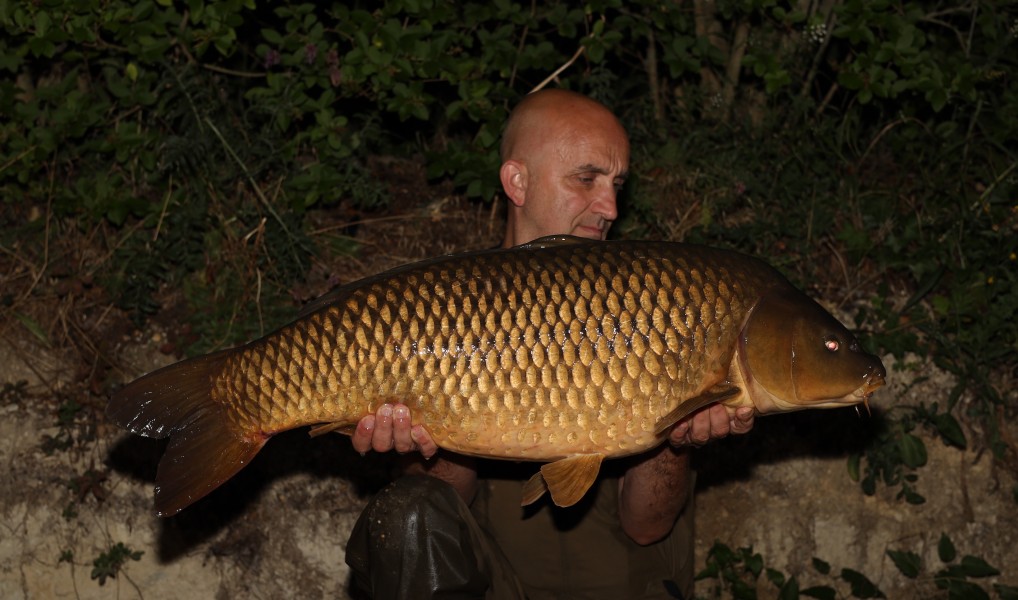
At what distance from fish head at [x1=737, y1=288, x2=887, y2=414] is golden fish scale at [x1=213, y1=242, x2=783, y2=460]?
0.05m

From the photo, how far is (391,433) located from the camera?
228cm

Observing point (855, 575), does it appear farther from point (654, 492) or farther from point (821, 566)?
point (654, 492)

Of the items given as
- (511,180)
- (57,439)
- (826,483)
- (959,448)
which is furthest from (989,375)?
(57,439)

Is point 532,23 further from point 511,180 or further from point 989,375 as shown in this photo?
point 989,375


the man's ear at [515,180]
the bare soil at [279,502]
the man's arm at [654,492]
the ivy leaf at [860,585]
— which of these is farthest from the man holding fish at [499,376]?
the ivy leaf at [860,585]

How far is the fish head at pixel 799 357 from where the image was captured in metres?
2.26

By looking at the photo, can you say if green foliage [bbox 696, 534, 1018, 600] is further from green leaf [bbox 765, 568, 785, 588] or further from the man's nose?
the man's nose

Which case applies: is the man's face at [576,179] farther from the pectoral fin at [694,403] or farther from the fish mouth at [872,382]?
the fish mouth at [872,382]

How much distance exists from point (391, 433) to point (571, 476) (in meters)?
0.38

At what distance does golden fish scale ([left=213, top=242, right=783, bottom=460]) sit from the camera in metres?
2.18

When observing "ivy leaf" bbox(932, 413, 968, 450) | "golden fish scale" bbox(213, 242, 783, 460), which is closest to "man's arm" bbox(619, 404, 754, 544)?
"golden fish scale" bbox(213, 242, 783, 460)

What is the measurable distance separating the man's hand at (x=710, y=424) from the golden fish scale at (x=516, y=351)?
0.13 meters

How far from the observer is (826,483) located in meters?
3.45

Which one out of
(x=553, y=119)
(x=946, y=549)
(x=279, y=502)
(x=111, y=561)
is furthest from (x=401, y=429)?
(x=946, y=549)
